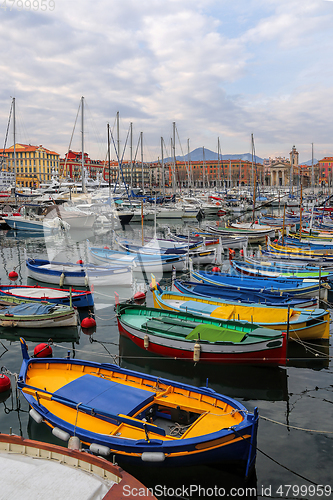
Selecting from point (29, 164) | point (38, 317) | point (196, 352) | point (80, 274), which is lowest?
point (196, 352)

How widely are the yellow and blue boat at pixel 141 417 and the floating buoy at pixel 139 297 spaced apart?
412 inches

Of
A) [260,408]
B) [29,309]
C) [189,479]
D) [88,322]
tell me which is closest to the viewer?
[189,479]

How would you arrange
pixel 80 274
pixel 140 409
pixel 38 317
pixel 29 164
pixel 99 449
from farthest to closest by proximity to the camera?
pixel 29 164 → pixel 80 274 → pixel 38 317 → pixel 140 409 → pixel 99 449

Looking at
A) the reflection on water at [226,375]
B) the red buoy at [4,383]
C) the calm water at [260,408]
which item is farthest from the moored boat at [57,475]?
the reflection on water at [226,375]

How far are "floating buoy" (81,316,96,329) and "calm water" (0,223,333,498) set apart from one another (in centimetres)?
35

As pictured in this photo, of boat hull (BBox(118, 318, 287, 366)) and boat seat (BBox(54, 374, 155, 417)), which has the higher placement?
boat seat (BBox(54, 374, 155, 417))

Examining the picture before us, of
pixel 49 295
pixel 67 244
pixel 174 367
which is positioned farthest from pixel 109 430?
pixel 67 244

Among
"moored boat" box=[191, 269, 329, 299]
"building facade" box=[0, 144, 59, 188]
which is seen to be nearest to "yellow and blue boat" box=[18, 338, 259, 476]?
"moored boat" box=[191, 269, 329, 299]

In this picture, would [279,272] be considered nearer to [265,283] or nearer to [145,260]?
[265,283]

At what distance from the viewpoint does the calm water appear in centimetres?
866

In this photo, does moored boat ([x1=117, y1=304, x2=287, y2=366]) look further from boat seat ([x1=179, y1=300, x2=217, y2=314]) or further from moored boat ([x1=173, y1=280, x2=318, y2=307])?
moored boat ([x1=173, y1=280, x2=318, y2=307])

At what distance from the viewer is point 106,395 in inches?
386

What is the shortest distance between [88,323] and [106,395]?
8.94 meters

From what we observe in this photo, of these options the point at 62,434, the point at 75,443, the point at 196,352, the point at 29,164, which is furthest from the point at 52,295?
→ the point at 29,164
